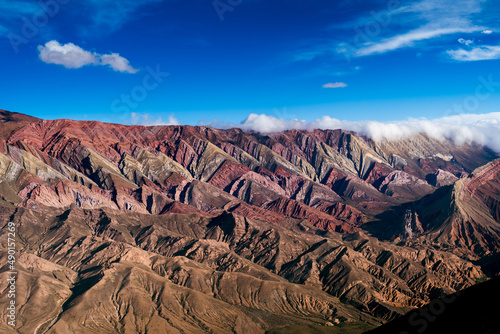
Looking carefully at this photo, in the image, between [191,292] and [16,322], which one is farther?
[191,292]

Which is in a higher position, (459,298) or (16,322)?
(459,298)

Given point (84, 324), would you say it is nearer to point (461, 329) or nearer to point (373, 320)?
point (373, 320)

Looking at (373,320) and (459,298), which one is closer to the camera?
(459,298)

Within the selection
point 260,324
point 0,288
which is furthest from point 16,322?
point 260,324

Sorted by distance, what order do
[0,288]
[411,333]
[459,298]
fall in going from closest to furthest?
[411,333] < [459,298] < [0,288]

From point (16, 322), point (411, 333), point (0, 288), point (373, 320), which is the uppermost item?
point (411, 333)

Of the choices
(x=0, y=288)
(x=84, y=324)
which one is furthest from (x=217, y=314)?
(x=0, y=288)

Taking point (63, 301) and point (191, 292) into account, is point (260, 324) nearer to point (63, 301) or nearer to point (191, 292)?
point (191, 292)

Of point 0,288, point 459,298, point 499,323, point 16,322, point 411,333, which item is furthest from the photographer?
point 0,288

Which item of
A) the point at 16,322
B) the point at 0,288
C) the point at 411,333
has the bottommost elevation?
the point at 16,322
